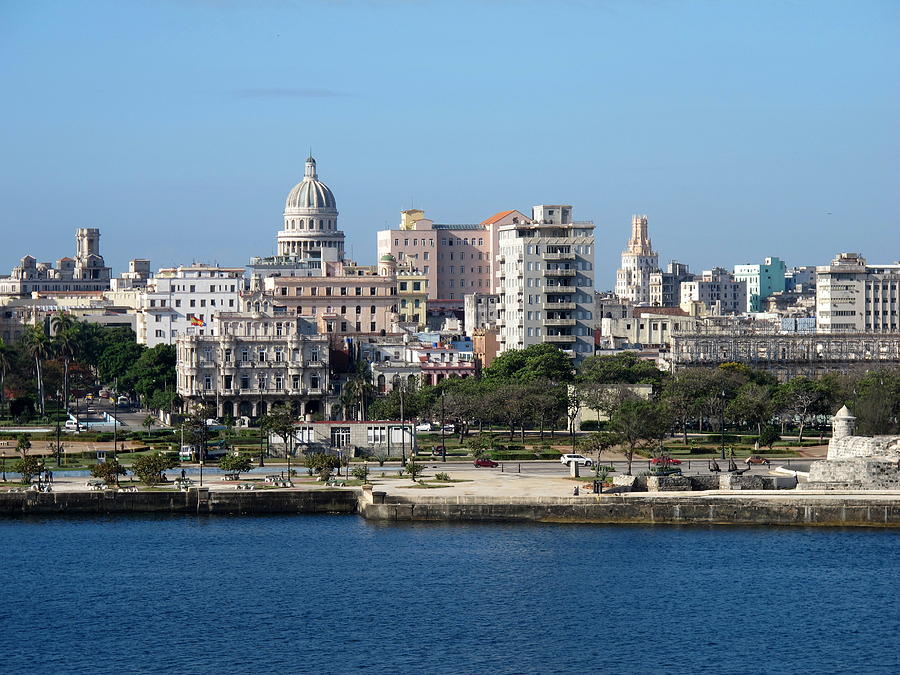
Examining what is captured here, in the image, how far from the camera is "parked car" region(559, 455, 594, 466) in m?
115

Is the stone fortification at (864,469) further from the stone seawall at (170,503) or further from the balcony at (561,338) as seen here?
the balcony at (561,338)

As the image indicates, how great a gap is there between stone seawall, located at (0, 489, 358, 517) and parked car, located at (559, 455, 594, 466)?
18.3m

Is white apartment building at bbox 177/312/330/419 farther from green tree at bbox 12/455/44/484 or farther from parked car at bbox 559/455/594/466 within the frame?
green tree at bbox 12/455/44/484

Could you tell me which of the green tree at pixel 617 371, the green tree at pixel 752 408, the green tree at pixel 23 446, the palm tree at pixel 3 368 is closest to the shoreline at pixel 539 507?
the green tree at pixel 23 446

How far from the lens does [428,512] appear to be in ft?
319

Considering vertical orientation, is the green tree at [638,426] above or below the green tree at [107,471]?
above

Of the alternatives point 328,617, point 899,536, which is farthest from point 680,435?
point 328,617

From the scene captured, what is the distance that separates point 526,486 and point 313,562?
19786 millimetres

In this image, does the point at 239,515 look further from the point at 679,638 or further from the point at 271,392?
the point at 271,392

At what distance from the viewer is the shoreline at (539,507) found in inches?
3765

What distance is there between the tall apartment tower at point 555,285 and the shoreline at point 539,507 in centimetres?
7291

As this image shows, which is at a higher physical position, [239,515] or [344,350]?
[344,350]

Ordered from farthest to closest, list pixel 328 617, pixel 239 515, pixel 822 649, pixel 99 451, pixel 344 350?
pixel 344 350, pixel 99 451, pixel 239 515, pixel 328 617, pixel 822 649

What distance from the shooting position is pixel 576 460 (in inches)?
4498
